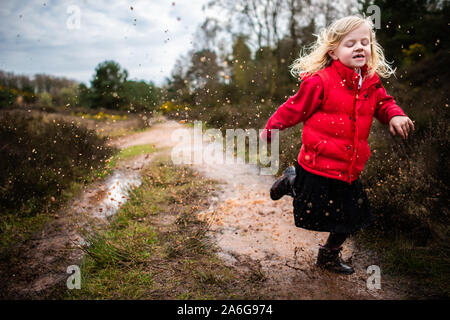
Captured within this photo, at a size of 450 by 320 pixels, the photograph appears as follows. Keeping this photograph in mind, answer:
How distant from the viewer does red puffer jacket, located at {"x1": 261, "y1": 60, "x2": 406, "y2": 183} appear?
182 centimetres

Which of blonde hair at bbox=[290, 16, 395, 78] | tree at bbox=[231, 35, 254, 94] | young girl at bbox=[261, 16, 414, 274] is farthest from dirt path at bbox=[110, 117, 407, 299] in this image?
tree at bbox=[231, 35, 254, 94]

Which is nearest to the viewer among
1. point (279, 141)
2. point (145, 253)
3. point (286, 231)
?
point (145, 253)

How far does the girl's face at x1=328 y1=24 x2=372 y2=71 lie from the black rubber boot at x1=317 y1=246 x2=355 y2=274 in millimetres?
1451

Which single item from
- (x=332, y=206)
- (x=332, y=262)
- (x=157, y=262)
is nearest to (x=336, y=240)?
(x=332, y=262)

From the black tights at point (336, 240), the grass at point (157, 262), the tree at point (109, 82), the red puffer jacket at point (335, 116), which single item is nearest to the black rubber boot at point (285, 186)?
the red puffer jacket at point (335, 116)

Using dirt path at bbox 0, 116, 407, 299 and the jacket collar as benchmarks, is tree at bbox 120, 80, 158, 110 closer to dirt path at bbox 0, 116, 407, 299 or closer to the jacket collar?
dirt path at bbox 0, 116, 407, 299

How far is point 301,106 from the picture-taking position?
6.06 ft

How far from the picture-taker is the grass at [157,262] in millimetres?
2010

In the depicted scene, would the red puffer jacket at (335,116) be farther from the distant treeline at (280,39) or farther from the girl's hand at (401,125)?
the distant treeline at (280,39)

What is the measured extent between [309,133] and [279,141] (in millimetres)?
3761

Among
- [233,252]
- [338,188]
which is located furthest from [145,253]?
[338,188]

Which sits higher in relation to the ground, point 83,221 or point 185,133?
point 185,133

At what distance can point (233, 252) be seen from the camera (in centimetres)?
261
